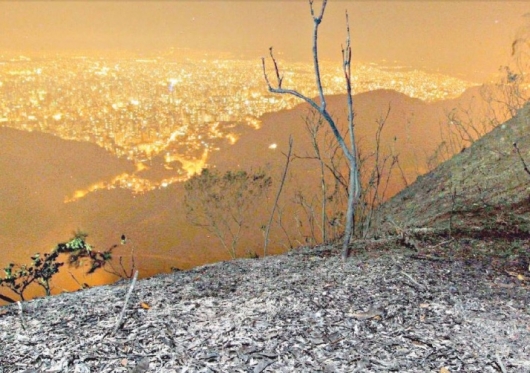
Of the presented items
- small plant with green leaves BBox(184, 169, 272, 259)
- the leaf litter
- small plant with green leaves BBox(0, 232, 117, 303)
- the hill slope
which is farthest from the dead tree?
small plant with green leaves BBox(184, 169, 272, 259)

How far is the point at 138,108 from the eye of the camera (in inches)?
1527

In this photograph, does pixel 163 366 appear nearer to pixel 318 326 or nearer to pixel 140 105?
pixel 318 326

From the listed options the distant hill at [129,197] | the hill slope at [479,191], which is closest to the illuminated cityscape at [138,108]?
the distant hill at [129,197]

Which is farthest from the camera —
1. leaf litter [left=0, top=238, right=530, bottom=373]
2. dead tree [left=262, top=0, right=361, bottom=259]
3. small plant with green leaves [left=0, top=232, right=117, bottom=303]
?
small plant with green leaves [left=0, top=232, right=117, bottom=303]

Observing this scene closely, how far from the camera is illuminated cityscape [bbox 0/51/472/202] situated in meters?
34.1

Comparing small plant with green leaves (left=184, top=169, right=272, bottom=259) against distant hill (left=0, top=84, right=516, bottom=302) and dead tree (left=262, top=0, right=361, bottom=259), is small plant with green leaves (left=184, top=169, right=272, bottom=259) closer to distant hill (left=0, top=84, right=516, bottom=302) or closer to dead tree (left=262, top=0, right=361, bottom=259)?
distant hill (left=0, top=84, right=516, bottom=302)

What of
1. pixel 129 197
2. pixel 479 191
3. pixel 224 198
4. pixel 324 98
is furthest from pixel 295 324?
pixel 129 197

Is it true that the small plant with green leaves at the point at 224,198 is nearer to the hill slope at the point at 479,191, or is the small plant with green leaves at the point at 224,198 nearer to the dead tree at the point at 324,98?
the hill slope at the point at 479,191

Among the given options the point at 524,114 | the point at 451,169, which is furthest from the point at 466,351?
the point at 524,114

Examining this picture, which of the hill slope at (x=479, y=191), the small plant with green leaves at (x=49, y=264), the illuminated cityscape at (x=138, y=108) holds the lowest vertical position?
the small plant with green leaves at (x=49, y=264)

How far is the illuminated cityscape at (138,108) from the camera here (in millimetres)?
34062

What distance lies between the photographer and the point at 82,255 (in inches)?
447

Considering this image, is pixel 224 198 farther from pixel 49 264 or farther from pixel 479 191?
pixel 479 191

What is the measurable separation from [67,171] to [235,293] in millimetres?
46670
